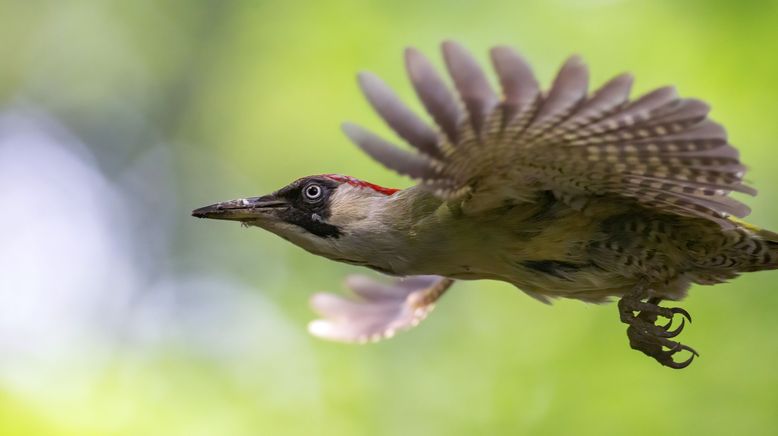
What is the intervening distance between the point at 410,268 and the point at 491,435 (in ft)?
13.3

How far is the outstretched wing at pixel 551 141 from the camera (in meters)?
3.65

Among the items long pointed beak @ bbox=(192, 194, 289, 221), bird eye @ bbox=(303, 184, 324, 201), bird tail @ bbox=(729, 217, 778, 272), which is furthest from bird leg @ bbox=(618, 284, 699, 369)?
long pointed beak @ bbox=(192, 194, 289, 221)

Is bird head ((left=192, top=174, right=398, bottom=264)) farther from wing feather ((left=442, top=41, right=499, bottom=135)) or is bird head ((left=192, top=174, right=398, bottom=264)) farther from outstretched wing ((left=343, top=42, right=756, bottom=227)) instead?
wing feather ((left=442, top=41, right=499, bottom=135))

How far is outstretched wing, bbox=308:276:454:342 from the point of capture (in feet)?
20.5

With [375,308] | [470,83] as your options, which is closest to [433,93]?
[470,83]

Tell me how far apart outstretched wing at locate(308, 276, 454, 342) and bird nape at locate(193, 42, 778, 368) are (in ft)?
4.23

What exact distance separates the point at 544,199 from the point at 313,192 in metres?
1.14

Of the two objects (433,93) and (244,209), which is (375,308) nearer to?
(244,209)

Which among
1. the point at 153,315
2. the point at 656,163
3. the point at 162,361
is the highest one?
the point at 153,315

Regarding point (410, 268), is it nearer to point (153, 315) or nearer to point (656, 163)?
point (656, 163)

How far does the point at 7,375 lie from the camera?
351 inches

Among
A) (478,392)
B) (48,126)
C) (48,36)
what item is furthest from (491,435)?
(48,36)

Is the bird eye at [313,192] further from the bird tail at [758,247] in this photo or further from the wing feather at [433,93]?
the bird tail at [758,247]

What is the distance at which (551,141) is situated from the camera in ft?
13.3
